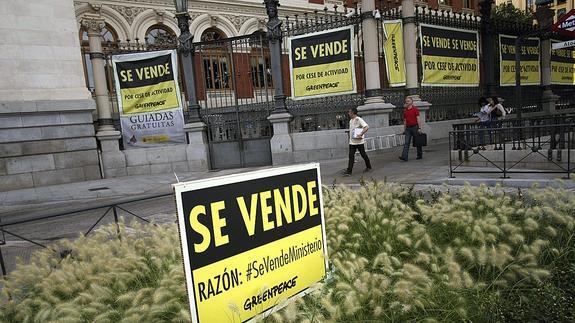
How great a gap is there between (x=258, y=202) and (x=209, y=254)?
516 millimetres

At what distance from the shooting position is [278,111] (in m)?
14.0

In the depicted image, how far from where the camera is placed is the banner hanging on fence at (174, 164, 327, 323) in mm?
2240

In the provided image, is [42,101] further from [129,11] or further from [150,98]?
[129,11]

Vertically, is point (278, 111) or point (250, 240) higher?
point (278, 111)

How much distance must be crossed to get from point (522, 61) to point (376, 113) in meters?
10.9

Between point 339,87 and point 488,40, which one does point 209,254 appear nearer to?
point 339,87

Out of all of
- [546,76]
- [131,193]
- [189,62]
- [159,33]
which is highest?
[159,33]

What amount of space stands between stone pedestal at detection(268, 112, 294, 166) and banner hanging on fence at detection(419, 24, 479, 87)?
18.7 ft

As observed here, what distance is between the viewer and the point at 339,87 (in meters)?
13.7

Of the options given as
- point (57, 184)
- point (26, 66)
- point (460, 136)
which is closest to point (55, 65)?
point (26, 66)

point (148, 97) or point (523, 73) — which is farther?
point (523, 73)

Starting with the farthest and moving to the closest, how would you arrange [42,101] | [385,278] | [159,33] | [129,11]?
1. [159,33]
2. [129,11]
3. [42,101]
4. [385,278]

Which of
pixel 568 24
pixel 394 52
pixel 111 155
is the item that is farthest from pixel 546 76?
pixel 111 155

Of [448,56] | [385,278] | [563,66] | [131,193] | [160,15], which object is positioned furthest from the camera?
[160,15]
